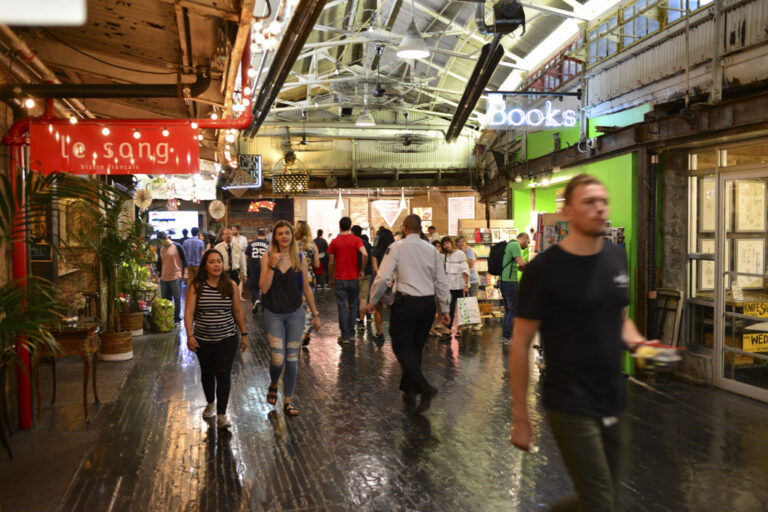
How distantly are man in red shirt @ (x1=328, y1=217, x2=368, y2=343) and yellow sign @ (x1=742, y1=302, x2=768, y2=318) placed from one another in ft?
16.9

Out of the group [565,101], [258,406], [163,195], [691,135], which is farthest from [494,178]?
[258,406]

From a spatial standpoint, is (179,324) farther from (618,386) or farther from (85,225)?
(618,386)

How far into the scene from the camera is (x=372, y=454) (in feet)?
15.8

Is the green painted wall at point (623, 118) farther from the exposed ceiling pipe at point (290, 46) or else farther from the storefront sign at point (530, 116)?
the exposed ceiling pipe at point (290, 46)

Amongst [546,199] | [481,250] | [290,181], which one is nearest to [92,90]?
[481,250]

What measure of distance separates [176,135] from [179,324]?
6.98m

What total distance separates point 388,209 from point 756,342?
15999mm

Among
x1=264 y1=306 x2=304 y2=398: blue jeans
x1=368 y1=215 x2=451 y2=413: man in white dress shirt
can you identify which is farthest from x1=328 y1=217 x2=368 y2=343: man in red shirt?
x1=264 y1=306 x2=304 y2=398: blue jeans

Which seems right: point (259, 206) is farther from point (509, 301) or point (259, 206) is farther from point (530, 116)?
point (530, 116)

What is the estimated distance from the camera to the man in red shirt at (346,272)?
31.6ft

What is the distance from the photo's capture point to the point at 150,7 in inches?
172

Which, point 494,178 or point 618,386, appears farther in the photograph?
point 494,178

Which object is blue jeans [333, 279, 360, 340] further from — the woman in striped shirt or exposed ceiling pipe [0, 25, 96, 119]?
exposed ceiling pipe [0, 25, 96, 119]

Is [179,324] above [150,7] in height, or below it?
below
